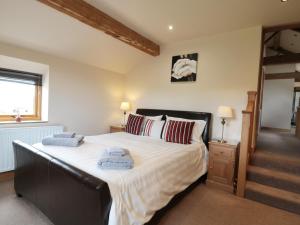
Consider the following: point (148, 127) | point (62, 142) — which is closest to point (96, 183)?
point (62, 142)

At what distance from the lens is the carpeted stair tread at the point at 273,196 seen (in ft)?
7.63

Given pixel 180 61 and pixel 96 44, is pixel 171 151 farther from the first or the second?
pixel 96 44

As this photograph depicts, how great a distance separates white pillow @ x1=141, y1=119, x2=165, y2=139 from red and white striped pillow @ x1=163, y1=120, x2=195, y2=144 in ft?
0.78

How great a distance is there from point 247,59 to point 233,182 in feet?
6.82

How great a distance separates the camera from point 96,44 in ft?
11.5

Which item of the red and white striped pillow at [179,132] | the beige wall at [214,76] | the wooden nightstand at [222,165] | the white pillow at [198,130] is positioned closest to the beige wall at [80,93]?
the beige wall at [214,76]

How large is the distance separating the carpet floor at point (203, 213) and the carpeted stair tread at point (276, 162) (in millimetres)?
693

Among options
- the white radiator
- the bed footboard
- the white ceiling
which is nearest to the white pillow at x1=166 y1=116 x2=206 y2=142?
the white ceiling

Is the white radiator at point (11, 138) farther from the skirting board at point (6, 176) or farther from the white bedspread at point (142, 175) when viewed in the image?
the white bedspread at point (142, 175)

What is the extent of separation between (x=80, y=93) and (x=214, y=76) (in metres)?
2.80

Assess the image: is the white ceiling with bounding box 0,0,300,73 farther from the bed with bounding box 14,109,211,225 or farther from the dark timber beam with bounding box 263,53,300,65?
the dark timber beam with bounding box 263,53,300,65

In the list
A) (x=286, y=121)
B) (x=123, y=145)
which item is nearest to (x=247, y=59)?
(x=123, y=145)

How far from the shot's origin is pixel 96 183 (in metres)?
1.35

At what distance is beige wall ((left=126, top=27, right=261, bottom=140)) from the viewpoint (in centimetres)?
314
